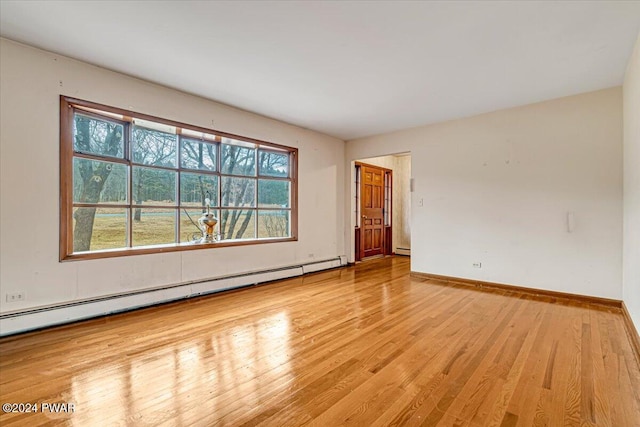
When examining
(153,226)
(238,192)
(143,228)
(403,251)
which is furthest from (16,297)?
(403,251)

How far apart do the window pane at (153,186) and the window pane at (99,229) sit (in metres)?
0.29

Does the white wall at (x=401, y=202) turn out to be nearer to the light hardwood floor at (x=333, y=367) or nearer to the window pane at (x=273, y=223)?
the window pane at (x=273, y=223)

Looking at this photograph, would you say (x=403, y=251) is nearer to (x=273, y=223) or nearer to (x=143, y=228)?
(x=273, y=223)

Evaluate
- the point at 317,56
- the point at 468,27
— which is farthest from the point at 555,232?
the point at 317,56

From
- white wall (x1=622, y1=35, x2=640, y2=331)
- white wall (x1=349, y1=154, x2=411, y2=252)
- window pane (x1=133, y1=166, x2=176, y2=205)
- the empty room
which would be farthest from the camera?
white wall (x1=349, y1=154, x2=411, y2=252)

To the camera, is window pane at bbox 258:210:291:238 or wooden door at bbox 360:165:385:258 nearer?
window pane at bbox 258:210:291:238

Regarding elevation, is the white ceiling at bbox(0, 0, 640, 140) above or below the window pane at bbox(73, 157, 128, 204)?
above

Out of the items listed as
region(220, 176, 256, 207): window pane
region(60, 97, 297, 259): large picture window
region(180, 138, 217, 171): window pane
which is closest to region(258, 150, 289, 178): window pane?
region(60, 97, 297, 259): large picture window

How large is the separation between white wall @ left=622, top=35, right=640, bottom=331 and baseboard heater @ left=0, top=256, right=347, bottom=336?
4.32 meters

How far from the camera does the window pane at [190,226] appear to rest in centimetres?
418

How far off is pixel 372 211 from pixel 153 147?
505 centimetres

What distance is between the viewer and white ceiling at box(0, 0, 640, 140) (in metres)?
2.34

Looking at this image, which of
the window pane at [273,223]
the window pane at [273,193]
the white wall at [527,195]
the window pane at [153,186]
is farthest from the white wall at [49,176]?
the white wall at [527,195]

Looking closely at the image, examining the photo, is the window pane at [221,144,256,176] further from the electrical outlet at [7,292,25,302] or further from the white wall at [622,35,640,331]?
the white wall at [622,35,640,331]
